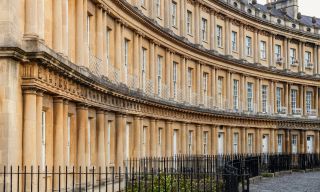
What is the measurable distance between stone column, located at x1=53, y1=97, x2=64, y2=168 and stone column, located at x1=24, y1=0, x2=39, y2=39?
112 inches

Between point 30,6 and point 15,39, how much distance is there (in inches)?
50.7

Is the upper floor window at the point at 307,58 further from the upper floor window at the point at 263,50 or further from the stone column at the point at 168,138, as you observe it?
the stone column at the point at 168,138

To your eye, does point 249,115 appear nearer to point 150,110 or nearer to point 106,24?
point 150,110

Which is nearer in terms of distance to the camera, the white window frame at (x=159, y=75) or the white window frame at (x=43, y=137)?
the white window frame at (x=43, y=137)

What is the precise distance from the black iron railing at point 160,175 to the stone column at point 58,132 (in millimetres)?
341

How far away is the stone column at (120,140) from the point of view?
27.6m

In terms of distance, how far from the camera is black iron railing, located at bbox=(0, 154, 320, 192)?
15.8 metres

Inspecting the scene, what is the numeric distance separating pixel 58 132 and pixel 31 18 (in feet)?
12.6

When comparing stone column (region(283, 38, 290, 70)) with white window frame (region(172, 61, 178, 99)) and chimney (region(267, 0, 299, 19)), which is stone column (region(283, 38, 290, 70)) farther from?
white window frame (region(172, 61, 178, 99))

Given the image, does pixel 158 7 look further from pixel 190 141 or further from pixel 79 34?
pixel 79 34

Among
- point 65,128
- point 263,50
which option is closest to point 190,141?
point 263,50

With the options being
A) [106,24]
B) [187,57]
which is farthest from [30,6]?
[187,57]

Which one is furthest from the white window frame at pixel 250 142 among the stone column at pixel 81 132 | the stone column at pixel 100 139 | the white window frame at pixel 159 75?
the stone column at pixel 81 132

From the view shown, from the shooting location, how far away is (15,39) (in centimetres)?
1639
